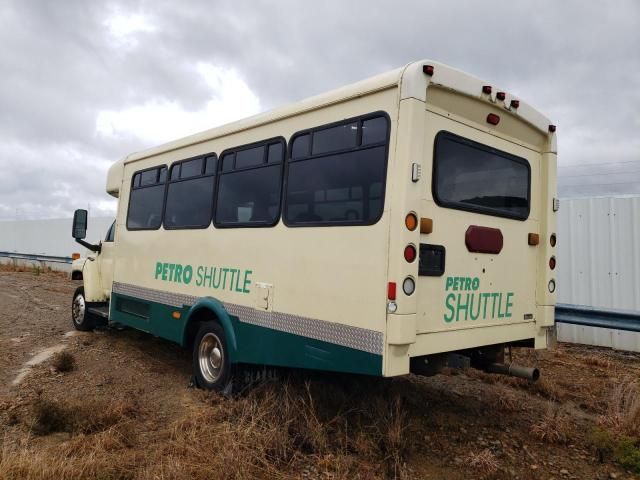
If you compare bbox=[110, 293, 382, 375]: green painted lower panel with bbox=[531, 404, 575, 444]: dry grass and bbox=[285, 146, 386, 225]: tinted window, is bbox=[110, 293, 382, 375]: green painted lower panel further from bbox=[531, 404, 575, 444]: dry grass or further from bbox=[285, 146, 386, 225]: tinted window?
bbox=[531, 404, 575, 444]: dry grass

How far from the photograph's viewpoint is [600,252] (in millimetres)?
8250

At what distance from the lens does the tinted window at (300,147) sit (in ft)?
14.5

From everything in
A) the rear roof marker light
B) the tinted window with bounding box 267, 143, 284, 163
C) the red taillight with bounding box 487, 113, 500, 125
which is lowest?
the tinted window with bounding box 267, 143, 284, 163

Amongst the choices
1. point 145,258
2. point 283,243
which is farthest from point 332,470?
point 145,258

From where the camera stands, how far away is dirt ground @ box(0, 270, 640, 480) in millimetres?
3564

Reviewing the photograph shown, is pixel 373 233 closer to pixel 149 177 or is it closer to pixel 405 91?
pixel 405 91

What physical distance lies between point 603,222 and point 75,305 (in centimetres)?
915

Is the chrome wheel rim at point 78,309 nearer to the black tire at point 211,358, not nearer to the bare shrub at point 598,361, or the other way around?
the black tire at point 211,358


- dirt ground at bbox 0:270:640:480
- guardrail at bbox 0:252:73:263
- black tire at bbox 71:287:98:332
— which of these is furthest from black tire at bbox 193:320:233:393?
guardrail at bbox 0:252:73:263

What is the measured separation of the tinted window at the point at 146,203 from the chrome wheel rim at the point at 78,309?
7.27 ft

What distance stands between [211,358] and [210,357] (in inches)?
1.1

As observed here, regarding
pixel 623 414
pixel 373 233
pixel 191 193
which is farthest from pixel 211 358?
pixel 623 414

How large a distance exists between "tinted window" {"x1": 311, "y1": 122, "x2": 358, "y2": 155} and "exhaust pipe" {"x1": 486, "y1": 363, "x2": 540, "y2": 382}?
8.02ft

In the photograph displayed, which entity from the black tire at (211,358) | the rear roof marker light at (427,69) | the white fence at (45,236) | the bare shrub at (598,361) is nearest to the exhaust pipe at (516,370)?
the black tire at (211,358)
